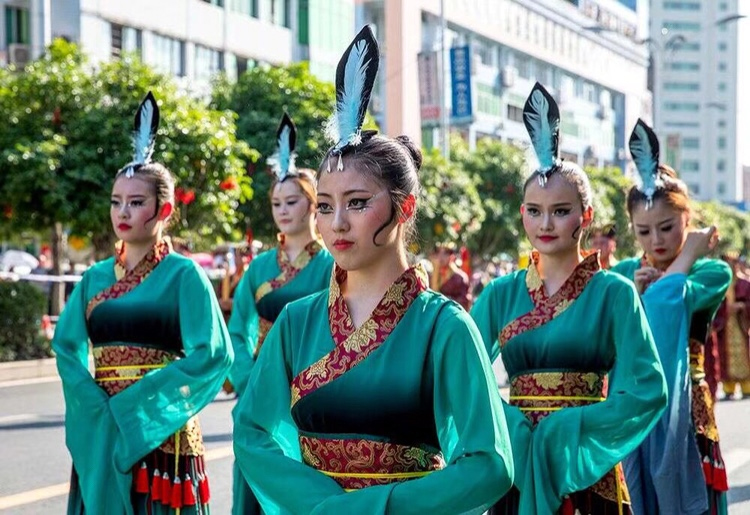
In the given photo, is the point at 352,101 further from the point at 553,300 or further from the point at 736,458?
the point at 736,458

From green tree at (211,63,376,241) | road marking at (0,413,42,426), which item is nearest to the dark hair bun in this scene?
road marking at (0,413,42,426)

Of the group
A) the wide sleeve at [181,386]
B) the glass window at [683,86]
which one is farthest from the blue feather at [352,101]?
the glass window at [683,86]

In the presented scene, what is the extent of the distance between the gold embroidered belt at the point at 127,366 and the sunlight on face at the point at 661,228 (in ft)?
6.87

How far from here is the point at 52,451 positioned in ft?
29.5

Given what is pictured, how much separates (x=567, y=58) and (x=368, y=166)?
6978cm

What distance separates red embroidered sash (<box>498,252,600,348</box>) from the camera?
4.66m

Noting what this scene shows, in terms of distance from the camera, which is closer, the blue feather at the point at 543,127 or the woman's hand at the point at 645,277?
the blue feather at the point at 543,127

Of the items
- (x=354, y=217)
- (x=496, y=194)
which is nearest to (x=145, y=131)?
(x=354, y=217)

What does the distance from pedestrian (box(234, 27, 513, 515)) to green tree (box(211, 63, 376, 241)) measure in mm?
18031

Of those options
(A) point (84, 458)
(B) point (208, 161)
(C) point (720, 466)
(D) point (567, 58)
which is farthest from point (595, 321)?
(D) point (567, 58)

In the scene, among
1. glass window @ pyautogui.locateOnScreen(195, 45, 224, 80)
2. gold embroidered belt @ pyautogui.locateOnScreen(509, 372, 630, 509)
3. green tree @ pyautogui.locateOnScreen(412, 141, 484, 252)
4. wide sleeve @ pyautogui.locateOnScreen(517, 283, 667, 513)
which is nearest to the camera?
wide sleeve @ pyautogui.locateOnScreen(517, 283, 667, 513)

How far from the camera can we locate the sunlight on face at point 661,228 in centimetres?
574

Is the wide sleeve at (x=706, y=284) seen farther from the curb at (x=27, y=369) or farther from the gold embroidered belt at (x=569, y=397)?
the curb at (x=27, y=369)

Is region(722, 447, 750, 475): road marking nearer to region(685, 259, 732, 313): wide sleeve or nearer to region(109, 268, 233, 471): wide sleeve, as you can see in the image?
region(685, 259, 732, 313): wide sleeve
